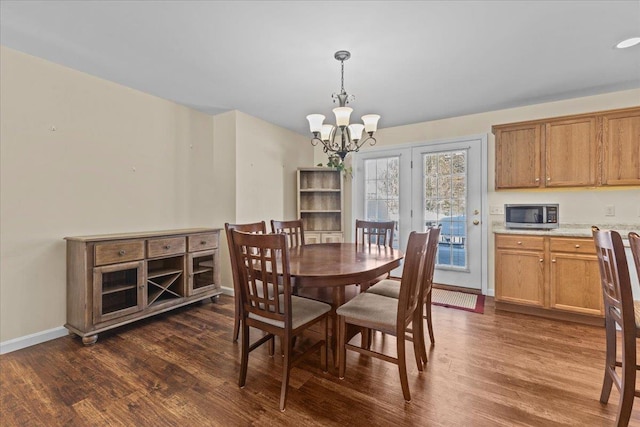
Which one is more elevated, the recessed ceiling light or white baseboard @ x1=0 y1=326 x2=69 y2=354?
the recessed ceiling light

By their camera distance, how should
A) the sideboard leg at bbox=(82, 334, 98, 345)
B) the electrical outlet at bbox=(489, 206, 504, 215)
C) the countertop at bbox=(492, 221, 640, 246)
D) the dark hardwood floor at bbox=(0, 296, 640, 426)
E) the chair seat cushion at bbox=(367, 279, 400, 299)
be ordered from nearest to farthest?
the dark hardwood floor at bbox=(0, 296, 640, 426) < the chair seat cushion at bbox=(367, 279, 400, 299) < the sideboard leg at bbox=(82, 334, 98, 345) < the countertop at bbox=(492, 221, 640, 246) < the electrical outlet at bbox=(489, 206, 504, 215)

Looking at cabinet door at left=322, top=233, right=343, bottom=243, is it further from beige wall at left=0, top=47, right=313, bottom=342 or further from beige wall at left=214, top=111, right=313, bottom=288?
beige wall at left=0, top=47, right=313, bottom=342

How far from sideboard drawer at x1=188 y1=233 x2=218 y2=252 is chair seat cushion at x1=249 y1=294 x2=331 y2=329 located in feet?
5.37

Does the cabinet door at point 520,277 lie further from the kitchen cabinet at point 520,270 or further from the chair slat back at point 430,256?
the chair slat back at point 430,256

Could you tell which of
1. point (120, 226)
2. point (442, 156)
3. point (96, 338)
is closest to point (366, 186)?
point (442, 156)

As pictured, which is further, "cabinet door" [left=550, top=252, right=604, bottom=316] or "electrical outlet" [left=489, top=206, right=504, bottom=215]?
"electrical outlet" [left=489, top=206, right=504, bottom=215]

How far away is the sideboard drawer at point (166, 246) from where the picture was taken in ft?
9.39

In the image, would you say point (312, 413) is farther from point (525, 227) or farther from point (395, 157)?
point (395, 157)

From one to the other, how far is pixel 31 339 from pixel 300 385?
7.74 ft

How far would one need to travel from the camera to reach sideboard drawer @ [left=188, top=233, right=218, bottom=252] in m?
3.23

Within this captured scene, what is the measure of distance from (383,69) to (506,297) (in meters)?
2.75

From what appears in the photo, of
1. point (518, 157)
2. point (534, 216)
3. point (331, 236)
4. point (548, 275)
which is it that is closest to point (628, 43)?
point (518, 157)

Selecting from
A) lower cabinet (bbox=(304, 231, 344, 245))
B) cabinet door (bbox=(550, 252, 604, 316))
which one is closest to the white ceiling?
cabinet door (bbox=(550, 252, 604, 316))

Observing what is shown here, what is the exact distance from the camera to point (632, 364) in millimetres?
1452
